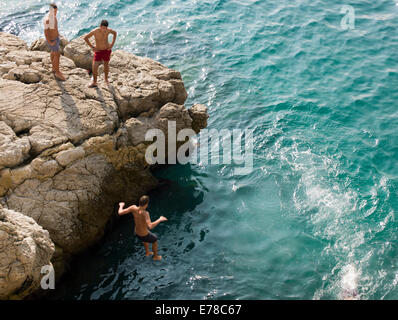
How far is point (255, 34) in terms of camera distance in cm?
2345

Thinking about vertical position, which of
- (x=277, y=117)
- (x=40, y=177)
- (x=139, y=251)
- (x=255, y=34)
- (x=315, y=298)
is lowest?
(x=315, y=298)

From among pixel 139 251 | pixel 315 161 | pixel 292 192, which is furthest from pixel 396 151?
pixel 139 251

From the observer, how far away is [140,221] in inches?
426

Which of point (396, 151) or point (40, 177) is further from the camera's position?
point (396, 151)

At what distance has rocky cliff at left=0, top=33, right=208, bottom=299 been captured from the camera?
10.7 m

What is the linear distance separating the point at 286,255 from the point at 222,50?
46.3ft

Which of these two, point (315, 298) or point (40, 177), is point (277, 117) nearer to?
point (315, 298)

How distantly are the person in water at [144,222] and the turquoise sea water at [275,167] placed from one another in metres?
0.57

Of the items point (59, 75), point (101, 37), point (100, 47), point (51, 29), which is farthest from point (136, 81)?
point (51, 29)

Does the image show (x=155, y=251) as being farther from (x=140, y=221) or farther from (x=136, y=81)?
(x=136, y=81)

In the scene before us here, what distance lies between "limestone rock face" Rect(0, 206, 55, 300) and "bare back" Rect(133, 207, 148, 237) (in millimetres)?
2303

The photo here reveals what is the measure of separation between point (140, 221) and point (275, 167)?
6.59 metres
